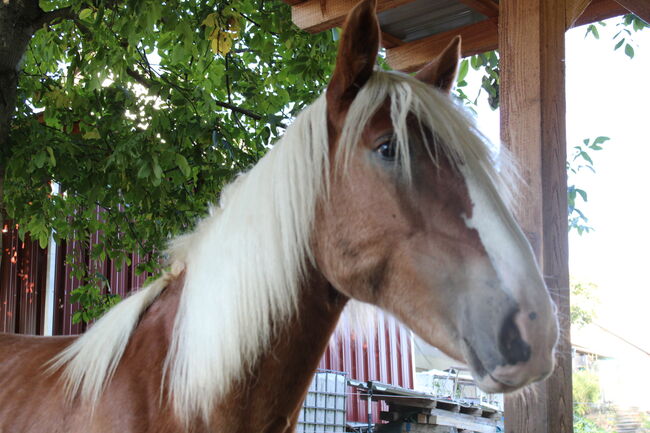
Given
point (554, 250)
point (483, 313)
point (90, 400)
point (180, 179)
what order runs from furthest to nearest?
1. point (180, 179)
2. point (554, 250)
3. point (90, 400)
4. point (483, 313)

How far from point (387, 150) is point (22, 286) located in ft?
37.8

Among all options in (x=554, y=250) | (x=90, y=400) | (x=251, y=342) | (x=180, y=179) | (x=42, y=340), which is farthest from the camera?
(x=180, y=179)

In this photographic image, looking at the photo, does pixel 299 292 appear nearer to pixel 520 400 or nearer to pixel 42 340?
pixel 520 400

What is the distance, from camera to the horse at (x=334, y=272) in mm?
1271

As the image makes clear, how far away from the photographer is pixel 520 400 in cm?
186

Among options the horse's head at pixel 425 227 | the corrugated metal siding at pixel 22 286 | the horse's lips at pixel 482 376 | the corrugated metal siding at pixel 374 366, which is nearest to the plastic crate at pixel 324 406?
the corrugated metal siding at pixel 374 366

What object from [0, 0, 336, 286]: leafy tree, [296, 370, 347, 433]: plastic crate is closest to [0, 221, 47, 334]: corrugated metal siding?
[296, 370, 347, 433]: plastic crate

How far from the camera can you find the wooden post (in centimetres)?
181

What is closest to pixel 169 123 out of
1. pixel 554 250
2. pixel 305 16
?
pixel 305 16

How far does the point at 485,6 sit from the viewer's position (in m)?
2.94

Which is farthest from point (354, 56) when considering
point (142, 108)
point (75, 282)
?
point (75, 282)

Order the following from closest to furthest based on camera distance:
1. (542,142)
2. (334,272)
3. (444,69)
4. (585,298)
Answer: (334,272) → (444,69) → (542,142) → (585,298)

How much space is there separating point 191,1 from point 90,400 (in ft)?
11.6

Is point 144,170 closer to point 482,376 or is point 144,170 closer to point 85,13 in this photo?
point 85,13
